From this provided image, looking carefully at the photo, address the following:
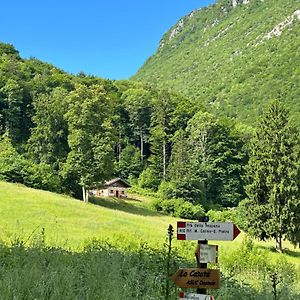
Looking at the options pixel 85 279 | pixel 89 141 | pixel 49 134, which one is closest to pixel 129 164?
pixel 49 134

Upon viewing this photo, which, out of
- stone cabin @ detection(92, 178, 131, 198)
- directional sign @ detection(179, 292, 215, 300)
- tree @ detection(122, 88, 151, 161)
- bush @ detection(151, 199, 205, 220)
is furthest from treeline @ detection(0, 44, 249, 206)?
directional sign @ detection(179, 292, 215, 300)

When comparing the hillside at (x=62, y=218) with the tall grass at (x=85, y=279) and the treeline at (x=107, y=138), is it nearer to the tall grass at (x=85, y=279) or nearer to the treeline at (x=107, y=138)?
the treeline at (x=107, y=138)

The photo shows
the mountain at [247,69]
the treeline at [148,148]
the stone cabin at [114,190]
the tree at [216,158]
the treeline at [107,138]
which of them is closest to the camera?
the treeline at [148,148]

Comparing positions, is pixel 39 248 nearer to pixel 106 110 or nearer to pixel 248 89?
pixel 106 110

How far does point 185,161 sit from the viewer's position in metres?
76.4

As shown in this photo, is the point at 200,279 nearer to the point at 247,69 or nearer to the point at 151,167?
the point at 151,167

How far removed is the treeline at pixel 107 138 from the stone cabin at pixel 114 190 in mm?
5731

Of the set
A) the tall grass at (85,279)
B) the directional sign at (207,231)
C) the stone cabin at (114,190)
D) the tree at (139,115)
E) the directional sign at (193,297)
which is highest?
the tree at (139,115)

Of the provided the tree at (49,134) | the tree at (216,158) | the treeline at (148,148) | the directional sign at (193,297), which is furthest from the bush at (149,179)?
the directional sign at (193,297)

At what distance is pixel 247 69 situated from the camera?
138 meters

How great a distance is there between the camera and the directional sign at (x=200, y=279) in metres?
4.44

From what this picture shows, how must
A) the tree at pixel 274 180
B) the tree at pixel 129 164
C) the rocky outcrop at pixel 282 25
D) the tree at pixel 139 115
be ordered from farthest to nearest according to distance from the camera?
the rocky outcrop at pixel 282 25
the tree at pixel 139 115
the tree at pixel 129 164
the tree at pixel 274 180

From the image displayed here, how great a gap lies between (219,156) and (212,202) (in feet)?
37.2

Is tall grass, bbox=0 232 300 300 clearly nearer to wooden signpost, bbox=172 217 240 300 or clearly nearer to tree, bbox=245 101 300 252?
wooden signpost, bbox=172 217 240 300
